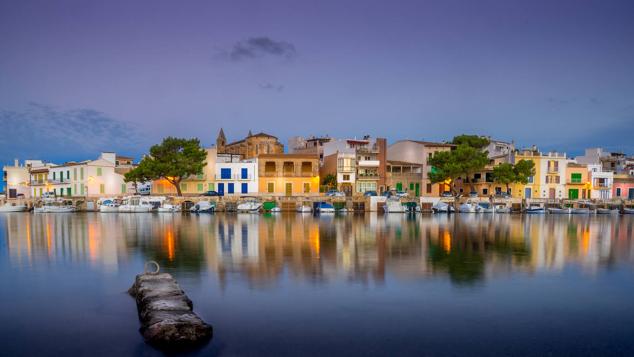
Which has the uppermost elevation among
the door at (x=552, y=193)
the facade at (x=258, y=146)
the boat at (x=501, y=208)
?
the facade at (x=258, y=146)

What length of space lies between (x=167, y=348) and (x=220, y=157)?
174ft

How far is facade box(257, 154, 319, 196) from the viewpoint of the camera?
56875 millimetres

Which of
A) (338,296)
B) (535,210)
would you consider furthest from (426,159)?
(338,296)

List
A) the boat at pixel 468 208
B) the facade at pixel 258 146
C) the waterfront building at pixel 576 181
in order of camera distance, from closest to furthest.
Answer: the boat at pixel 468 208 < the waterfront building at pixel 576 181 < the facade at pixel 258 146

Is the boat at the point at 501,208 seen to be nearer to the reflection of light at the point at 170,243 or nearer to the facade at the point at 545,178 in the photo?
the facade at the point at 545,178

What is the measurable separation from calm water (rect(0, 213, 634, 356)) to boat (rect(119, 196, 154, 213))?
28.1 metres

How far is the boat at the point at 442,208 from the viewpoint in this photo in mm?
53312

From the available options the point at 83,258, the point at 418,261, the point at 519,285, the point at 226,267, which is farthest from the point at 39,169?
the point at 519,285

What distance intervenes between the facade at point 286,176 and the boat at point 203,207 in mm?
7847

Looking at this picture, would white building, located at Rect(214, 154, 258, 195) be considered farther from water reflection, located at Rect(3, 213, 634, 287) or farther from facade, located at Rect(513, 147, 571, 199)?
facade, located at Rect(513, 147, 571, 199)

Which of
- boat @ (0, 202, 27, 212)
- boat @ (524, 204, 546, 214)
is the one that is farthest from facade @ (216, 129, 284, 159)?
boat @ (524, 204, 546, 214)

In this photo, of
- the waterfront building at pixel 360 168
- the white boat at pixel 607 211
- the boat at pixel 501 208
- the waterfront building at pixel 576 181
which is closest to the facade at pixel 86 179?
the waterfront building at pixel 360 168

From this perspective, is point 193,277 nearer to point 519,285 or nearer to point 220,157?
point 519,285

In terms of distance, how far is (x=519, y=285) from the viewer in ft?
45.7
